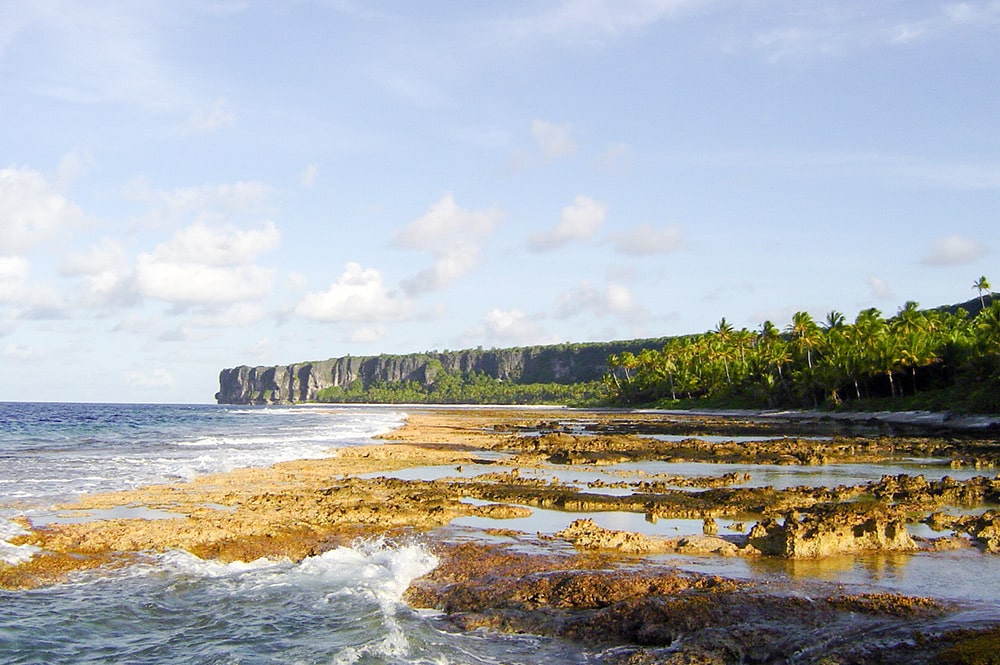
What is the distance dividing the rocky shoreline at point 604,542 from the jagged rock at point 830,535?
0.13 ft

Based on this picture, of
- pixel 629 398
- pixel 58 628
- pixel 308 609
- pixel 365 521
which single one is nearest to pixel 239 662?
pixel 308 609

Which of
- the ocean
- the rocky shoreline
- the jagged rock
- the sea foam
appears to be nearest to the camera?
the ocean

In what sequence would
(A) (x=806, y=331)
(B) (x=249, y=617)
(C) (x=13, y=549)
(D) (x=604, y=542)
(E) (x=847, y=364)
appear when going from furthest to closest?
(A) (x=806, y=331)
(E) (x=847, y=364)
(D) (x=604, y=542)
(C) (x=13, y=549)
(B) (x=249, y=617)

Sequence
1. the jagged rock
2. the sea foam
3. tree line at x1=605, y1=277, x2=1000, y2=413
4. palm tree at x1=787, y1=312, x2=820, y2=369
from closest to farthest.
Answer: the sea foam → the jagged rock → tree line at x1=605, y1=277, x2=1000, y2=413 → palm tree at x1=787, y1=312, x2=820, y2=369

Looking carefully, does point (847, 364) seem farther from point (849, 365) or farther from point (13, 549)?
point (13, 549)

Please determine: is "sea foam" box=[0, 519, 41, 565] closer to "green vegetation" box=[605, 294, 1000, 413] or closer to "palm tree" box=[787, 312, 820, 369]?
"green vegetation" box=[605, 294, 1000, 413]

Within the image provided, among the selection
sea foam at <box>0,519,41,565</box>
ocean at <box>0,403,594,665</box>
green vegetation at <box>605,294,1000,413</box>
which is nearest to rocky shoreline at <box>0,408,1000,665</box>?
sea foam at <box>0,519,41,565</box>

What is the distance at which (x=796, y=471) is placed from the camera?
101 feet

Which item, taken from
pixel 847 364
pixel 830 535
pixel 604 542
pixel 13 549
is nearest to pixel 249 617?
pixel 13 549

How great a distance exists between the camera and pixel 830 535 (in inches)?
580

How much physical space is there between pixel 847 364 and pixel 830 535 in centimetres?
7590

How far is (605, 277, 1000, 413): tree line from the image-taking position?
67.6m

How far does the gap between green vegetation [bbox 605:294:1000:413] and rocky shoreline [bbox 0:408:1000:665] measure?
40211 mm

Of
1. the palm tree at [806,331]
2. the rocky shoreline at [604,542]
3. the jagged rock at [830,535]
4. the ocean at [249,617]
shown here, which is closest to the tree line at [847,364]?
the palm tree at [806,331]
